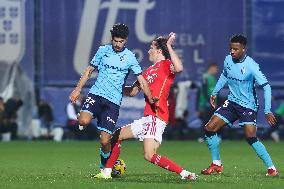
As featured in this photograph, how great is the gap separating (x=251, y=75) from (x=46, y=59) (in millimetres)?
17424

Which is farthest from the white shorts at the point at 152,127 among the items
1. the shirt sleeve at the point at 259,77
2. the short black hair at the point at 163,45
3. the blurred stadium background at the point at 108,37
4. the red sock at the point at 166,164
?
Result: the blurred stadium background at the point at 108,37

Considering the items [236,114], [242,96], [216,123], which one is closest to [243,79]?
[242,96]

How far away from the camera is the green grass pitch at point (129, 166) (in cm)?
1571

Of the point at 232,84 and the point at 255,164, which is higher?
the point at 232,84

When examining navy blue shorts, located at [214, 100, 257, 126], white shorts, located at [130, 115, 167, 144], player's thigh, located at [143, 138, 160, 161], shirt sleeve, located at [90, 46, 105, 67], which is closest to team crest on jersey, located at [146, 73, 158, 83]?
white shorts, located at [130, 115, 167, 144]

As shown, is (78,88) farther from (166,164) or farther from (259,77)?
(259,77)

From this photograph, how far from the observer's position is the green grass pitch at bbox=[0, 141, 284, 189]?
15711 millimetres

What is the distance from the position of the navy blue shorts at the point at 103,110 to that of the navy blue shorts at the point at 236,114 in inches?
96.4

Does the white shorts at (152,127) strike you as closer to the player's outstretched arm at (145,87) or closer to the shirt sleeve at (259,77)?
the player's outstretched arm at (145,87)

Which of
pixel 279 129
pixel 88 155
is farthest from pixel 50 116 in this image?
pixel 88 155

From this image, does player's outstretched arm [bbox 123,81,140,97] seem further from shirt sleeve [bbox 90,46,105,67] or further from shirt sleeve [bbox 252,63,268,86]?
shirt sleeve [bbox 252,63,268,86]

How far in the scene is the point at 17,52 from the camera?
34.8m

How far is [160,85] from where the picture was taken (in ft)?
53.8

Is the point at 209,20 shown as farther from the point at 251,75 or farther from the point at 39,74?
the point at 251,75
